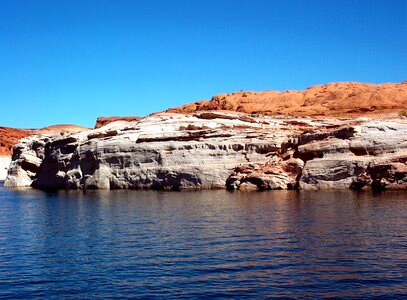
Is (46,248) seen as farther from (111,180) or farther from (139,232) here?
(111,180)

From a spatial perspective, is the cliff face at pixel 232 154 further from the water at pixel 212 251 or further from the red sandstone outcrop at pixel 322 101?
the red sandstone outcrop at pixel 322 101

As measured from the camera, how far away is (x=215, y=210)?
106ft

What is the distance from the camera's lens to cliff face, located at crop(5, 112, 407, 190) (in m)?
44.8

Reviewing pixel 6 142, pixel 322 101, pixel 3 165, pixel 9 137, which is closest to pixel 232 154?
pixel 322 101

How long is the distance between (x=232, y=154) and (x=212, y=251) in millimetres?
32185

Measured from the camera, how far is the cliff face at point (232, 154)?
147 ft

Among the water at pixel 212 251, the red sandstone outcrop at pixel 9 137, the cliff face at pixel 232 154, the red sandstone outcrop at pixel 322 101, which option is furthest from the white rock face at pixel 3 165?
the water at pixel 212 251

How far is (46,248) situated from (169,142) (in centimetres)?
3271

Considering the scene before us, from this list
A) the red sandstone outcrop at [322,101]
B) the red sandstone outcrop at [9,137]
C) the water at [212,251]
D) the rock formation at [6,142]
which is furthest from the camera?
the red sandstone outcrop at [9,137]

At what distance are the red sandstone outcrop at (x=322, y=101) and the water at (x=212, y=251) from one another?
1755 inches

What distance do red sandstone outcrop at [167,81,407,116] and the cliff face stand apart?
54.9 feet

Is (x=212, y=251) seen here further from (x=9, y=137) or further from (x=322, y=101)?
(x=9, y=137)

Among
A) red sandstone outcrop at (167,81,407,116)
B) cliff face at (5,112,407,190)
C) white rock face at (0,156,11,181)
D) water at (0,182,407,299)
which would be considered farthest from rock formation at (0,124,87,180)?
water at (0,182,407,299)

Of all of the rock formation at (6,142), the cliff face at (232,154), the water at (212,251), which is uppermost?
the rock formation at (6,142)
